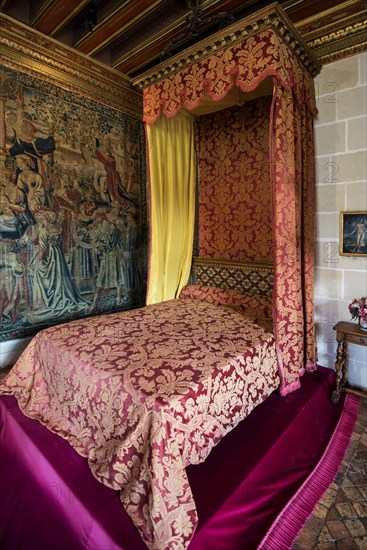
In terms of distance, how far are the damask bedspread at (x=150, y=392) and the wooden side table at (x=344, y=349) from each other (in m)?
0.63

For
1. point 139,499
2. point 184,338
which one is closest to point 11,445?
point 139,499

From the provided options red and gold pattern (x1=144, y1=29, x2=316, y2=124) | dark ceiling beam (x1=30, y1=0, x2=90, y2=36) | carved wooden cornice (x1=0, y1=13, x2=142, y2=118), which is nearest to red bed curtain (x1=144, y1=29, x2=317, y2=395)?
Answer: red and gold pattern (x1=144, y1=29, x2=316, y2=124)

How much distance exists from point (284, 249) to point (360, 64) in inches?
73.3

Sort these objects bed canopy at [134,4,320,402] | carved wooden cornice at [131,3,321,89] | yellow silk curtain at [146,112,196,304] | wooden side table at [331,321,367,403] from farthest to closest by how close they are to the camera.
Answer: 1. yellow silk curtain at [146,112,196,304]
2. wooden side table at [331,321,367,403]
3. bed canopy at [134,4,320,402]
4. carved wooden cornice at [131,3,321,89]

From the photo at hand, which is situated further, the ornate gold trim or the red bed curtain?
the ornate gold trim

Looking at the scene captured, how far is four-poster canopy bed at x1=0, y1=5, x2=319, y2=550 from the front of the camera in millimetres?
1545

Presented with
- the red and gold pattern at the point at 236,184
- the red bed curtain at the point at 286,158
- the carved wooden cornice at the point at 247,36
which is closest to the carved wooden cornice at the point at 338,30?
the carved wooden cornice at the point at 247,36

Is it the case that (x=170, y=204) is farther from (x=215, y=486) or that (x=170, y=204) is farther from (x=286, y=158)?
(x=215, y=486)

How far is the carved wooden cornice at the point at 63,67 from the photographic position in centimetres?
302

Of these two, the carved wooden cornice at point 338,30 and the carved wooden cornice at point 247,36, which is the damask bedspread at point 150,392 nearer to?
the carved wooden cornice at point 247,36

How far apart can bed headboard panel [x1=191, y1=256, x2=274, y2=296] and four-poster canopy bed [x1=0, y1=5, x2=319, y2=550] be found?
0.05 ft

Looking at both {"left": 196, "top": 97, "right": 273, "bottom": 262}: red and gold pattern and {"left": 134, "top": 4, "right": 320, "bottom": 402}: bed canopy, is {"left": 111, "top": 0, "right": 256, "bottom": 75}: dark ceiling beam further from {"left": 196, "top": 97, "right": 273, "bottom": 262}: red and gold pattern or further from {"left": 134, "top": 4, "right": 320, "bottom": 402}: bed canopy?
{"left": 196, "top": 97, "right": 273, "bottom": 262}: red and gold pattern

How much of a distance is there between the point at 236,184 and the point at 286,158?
3.74 ft

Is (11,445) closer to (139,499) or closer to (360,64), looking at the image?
(139,499)
